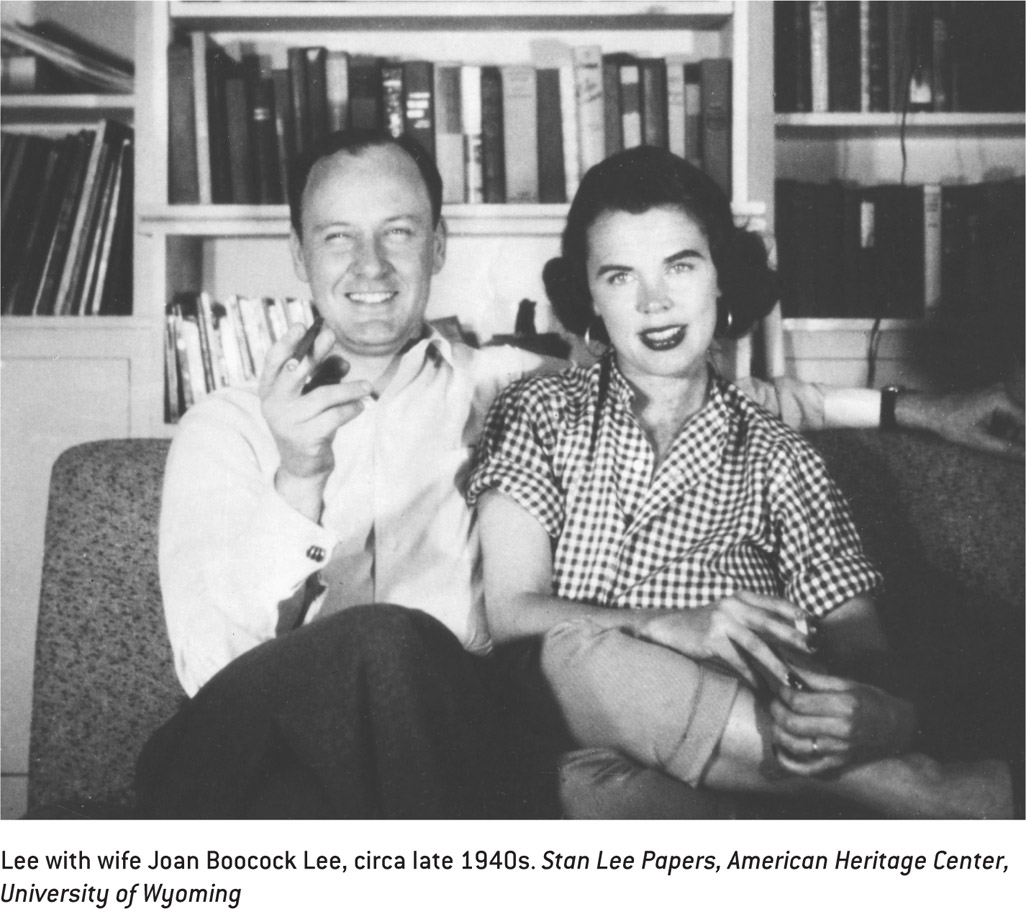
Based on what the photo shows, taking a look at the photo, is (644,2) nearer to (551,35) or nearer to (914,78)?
(551,35)

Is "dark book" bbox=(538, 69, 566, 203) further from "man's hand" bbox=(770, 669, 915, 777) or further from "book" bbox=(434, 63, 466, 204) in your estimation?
"man's hand" bbox=(770, 669, 915, 777)

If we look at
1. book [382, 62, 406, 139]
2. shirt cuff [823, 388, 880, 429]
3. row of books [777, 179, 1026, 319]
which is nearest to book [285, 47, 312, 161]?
book [382, 62, 406, 139]

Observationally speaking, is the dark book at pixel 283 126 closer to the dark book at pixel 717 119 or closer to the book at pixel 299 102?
the book at pixel 299 102

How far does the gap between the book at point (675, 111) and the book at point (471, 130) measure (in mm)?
300

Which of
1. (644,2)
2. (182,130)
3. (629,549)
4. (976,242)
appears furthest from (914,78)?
(182,130)

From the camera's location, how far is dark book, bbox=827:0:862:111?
1.61 meters

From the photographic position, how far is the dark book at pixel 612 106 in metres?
1.56

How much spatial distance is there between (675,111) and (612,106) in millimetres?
102

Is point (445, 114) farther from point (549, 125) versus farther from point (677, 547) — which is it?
point (677, 547)

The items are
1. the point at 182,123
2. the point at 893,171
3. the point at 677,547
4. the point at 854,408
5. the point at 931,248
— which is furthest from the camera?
the point at 893,171

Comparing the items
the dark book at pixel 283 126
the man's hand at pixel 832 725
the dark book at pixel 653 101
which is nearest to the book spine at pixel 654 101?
the dark book at pixel 653 101

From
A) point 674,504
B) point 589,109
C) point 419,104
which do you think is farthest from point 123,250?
point 674,504

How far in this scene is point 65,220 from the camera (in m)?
1.57

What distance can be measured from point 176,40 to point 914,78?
3.97 feet
